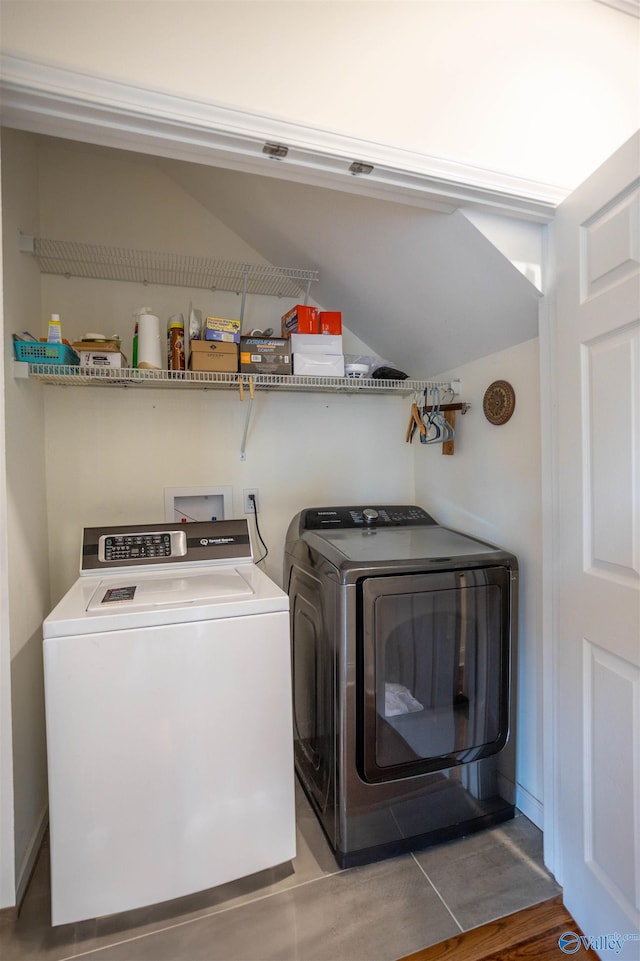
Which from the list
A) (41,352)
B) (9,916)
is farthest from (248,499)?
(9,916)

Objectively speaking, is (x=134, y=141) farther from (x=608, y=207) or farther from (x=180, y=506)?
(x=180, y=506)

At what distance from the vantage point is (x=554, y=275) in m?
1.36

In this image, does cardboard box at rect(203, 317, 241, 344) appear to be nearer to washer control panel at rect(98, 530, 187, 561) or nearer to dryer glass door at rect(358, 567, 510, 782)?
washer control panel at rect(98, 530, 187, 561)

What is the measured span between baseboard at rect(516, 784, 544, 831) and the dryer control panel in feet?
3.62

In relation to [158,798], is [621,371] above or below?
above

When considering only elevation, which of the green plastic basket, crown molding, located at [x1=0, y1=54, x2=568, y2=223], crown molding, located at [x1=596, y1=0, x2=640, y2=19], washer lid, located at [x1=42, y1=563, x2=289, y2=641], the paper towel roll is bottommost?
washer lid, located at [x1=42, y1=563, x2=289, y2=641]

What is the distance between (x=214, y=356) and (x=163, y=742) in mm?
1307

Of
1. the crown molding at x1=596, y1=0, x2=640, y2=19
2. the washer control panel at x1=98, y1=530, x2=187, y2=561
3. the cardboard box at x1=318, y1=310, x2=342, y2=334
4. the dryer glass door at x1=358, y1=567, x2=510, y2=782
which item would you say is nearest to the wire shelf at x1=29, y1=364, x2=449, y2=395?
the cardboard box at x1=318, y1=310, x2=342, y2=334

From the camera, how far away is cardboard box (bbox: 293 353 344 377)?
1.83m

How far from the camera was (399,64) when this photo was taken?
3.59ft

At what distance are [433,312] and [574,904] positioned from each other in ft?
6.64

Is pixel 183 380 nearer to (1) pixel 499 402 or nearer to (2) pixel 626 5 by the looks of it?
(1) pixel 499 402

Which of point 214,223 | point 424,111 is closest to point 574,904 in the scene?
point 424,111

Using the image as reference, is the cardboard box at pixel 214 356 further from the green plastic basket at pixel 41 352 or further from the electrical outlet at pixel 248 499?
the electrical outlet at pixel 248 499
